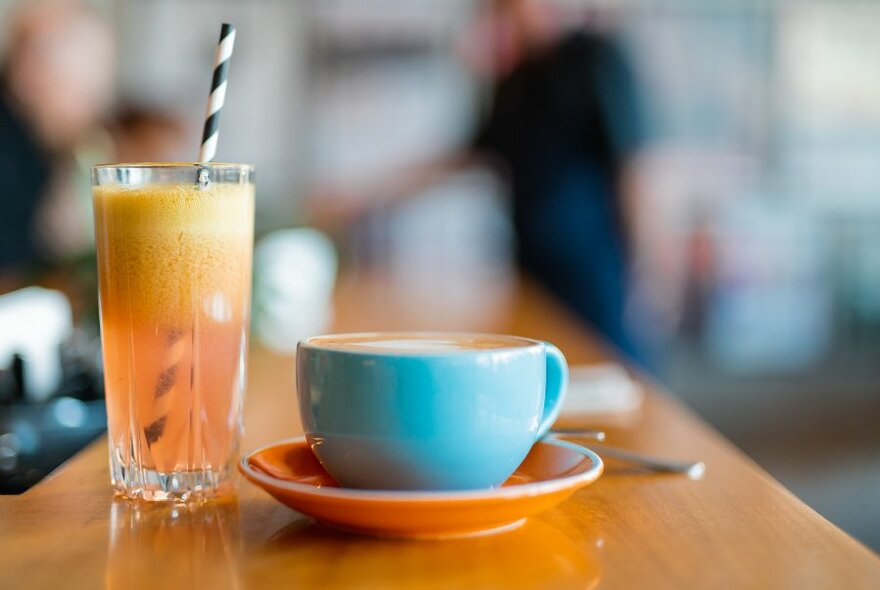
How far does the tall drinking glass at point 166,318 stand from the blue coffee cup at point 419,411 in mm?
84

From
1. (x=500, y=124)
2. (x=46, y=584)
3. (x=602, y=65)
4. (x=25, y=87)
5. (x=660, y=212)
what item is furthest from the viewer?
(x=660, y=212)

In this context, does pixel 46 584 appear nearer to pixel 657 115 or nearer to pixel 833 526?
pixel 833 526

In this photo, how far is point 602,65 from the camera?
2479 mm

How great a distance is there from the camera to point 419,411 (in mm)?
527

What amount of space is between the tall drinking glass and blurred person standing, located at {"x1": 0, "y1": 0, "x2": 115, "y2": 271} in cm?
283

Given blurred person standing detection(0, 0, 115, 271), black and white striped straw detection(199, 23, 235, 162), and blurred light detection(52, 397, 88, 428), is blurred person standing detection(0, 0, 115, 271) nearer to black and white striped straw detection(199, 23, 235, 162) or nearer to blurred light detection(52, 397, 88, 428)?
→ blurred light detection(52, 397, 88, 428)

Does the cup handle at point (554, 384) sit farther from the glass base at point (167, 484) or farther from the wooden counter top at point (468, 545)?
the glass base at point (167, 484)

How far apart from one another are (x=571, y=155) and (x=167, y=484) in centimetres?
210

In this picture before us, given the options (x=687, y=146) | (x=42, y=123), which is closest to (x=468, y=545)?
(x=42, y=123)

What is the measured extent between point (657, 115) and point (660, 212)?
45 centimetres

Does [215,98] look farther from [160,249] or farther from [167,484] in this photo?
[167,484]

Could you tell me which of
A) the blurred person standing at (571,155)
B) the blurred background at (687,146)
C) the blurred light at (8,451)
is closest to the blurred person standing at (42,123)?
the blurred background at (687,146)

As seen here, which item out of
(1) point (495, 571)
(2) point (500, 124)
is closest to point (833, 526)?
(1) point (495, 571)

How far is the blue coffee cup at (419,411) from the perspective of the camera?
0.53m
